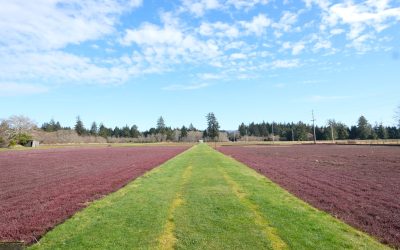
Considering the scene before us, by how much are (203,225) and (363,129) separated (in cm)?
18586

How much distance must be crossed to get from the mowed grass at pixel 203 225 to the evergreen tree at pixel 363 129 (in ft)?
584

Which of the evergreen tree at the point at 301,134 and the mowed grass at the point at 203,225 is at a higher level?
the evergreen tree at the point at 301,134

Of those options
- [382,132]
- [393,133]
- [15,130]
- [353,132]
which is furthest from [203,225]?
[393,133]

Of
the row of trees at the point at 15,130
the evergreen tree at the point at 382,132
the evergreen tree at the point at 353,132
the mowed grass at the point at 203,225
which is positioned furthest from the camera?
the evergreen tree at the point at 353,132

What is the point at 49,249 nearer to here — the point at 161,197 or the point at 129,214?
the point at 129,214

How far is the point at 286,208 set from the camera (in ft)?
45.6

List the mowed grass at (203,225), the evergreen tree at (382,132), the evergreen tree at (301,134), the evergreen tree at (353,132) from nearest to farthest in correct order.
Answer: the mowed grass at (203,225)
the evergreen tree at (382,132)
the evergreen tree at (353,132)
the evergreen tree at (301,134)

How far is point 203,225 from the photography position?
444 inches

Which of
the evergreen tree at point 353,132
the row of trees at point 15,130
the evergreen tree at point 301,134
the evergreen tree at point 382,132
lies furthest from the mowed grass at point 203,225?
the evergreen tree at point 353,132

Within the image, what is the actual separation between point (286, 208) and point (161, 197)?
5530 mm

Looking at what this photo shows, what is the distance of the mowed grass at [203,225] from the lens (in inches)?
375

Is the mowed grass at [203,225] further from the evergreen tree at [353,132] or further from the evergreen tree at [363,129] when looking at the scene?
the evergreen tree at [353,132]

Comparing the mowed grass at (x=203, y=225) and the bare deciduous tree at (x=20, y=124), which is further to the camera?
the bare deciduous tree at (x=20, y=124)

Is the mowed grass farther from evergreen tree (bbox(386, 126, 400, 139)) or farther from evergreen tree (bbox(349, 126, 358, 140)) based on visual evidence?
evergreen tree (bbox(349, 126, 358, 140))
